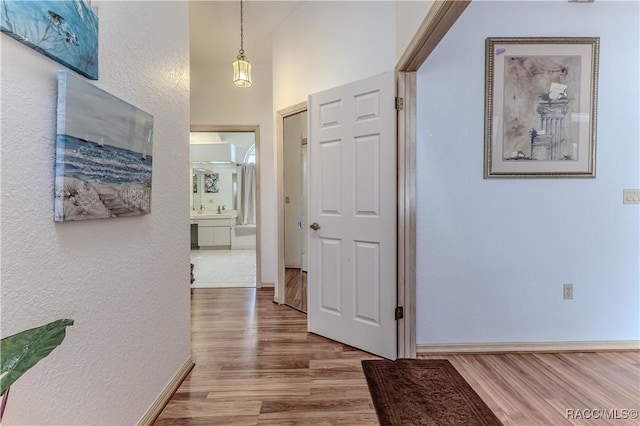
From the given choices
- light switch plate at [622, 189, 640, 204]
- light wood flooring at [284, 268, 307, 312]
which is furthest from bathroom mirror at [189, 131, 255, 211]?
light switch plate at [622, 189, 640, 204]

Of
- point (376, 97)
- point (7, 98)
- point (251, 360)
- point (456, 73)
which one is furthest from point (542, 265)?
point (7, 98)

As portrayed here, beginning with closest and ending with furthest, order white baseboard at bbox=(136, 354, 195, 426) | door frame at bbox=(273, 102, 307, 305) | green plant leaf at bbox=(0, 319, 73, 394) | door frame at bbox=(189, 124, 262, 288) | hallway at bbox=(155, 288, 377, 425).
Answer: green plant leaf at bbox=(0, 319, 73, 394) < white baseboard at bbox=(136, 354, 195, 426) < hallway at bbox=(155, 288, 377, 425) < door frame at bbox=(273, 102, 307, 305) < door frame at bbox=(189, 124, 262, 288)

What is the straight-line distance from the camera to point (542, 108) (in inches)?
89.5

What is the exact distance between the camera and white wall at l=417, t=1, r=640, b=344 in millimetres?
2254

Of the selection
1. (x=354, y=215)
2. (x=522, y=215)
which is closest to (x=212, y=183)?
(x=354, y=215)

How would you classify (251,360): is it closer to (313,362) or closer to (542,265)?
(313,362)

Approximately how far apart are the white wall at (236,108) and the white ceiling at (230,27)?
0.17 metres

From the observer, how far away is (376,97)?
221 cm

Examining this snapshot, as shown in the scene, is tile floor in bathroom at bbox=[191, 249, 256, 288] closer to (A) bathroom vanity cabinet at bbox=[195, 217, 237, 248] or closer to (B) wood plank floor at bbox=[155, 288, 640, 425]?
(A) bathroom vanity cabinet at bbox=[195, 217, 237, 248]

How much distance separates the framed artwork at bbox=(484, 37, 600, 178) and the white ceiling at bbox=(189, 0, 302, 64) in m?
2.01

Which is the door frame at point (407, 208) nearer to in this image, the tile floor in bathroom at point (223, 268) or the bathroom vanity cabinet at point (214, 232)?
the tile floor in bathroom at point (223, 268)

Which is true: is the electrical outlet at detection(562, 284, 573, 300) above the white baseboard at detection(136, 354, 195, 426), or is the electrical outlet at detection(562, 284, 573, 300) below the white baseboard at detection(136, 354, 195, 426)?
above

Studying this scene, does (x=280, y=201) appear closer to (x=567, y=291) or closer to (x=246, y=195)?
(x=567, y=291)

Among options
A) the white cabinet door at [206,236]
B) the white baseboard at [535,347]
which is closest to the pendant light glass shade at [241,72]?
the white baseboard at [535,347]
